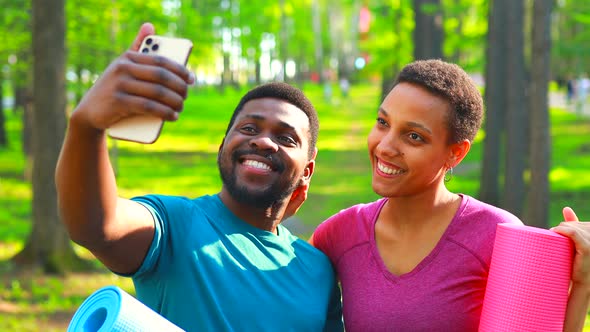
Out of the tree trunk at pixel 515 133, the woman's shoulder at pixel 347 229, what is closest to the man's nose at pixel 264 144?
the woman's shoulder at pixel 347 229

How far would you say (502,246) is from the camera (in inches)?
116

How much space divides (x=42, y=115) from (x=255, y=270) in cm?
889

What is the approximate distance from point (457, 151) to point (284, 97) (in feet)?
2.43

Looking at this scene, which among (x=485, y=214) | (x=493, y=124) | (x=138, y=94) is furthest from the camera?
(x=493, y=124)

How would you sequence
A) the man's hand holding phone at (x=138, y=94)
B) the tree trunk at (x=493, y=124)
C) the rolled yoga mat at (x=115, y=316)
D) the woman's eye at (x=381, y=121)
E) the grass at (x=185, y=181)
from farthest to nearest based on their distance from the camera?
the tree trunk at (x=493, y=124) < the grass at (x=185, y=181) < the woman's eye at (x=381, y=121) < the rolled yoga mat at (x=115, y=316) < the man's hand holding phone at (x=138, y=94)

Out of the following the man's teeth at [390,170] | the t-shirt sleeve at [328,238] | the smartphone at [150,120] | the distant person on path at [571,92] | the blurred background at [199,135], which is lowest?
the distant person on path at [571,92]

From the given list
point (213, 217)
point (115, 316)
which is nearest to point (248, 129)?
point (213, 217)

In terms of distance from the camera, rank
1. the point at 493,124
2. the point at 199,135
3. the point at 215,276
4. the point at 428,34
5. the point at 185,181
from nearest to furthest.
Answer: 1. the point at 215,276
2. the point at 493,124
3. the point at 428,34
4. the point at 185,181
5. the point at 199,135

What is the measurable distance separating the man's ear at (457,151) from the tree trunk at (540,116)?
9948 millimetres

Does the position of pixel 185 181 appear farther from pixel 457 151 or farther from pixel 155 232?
pixel 155 232

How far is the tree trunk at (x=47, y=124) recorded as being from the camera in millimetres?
11227

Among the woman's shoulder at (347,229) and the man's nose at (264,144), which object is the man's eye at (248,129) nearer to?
the man's nose at (264,144)

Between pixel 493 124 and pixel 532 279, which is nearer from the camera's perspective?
pixel 532 279

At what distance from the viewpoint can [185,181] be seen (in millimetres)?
21609
